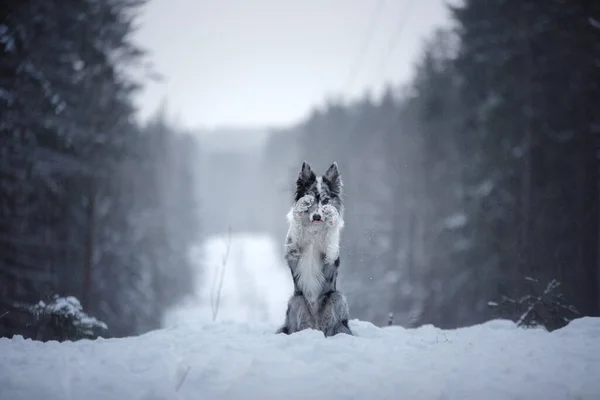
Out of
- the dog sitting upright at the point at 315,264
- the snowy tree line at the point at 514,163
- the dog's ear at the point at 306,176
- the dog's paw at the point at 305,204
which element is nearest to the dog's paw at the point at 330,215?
the dog sitting upright at the point at 315,264

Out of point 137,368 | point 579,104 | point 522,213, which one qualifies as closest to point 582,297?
point 522,213

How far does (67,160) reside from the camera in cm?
1324

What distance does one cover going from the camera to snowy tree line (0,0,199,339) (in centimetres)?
1028

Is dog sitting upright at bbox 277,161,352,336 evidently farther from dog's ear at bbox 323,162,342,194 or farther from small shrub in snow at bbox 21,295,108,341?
small shrub in snow at bbox 21,295,108,341

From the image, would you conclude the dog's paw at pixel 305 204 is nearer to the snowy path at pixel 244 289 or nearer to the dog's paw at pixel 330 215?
the dog's paw at pixel 330 215

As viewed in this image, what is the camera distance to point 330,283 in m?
6.18

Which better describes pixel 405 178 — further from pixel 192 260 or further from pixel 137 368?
pixel 137 368

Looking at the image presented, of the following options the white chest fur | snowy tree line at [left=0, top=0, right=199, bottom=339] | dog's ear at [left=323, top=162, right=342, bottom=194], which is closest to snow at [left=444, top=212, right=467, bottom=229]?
dog's ear at [left=323, top=162, right=342, bottom=194]

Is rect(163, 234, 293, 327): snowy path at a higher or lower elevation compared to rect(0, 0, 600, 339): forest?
lower

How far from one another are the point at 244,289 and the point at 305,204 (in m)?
31.3

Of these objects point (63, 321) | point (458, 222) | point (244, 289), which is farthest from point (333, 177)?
point (244, 289)

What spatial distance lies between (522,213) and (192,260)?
31.4 metres

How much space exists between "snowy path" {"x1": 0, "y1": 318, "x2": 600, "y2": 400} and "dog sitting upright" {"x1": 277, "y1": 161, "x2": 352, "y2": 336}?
0.51 metres

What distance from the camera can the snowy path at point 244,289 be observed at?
2738cm
